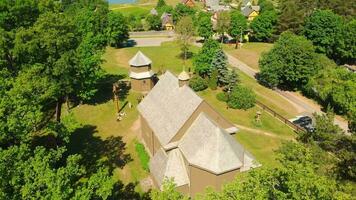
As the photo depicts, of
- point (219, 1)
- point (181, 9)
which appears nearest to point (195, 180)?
point (181, 9)

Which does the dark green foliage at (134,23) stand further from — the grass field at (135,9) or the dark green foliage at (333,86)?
the dark green foliage at (333,86)

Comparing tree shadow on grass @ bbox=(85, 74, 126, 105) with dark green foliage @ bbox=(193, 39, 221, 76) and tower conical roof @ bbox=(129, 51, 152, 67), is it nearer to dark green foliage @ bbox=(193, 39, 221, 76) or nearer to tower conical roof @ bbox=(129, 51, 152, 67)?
tower conical roof @ bbox=(129, 51, 152, 67)

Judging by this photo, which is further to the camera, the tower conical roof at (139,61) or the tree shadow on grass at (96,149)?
the tower conical roof at (139,61)

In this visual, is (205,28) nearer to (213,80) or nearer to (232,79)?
(213,80)

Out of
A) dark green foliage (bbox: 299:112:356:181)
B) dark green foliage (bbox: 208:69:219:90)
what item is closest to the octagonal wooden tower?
dark green foliage (bbox: 208:69:219:90)

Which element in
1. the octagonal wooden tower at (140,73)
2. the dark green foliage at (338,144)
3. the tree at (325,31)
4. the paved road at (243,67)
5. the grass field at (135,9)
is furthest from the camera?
the grass field at (135,9)

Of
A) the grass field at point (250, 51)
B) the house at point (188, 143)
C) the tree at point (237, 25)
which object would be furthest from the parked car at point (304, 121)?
the tree at point (237, 25)
